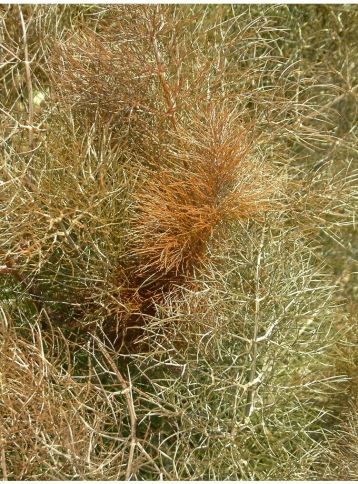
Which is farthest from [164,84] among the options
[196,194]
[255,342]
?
[255,342]

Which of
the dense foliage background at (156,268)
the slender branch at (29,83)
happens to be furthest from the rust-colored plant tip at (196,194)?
the slender branch at (29,83)

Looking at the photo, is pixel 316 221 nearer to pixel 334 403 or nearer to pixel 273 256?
pixel 273 256

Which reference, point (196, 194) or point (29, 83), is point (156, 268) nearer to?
point (196, 194)

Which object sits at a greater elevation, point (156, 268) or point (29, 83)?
point (29, 83)

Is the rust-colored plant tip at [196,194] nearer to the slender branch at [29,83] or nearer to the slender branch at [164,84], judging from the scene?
the slender branch at [164,84]

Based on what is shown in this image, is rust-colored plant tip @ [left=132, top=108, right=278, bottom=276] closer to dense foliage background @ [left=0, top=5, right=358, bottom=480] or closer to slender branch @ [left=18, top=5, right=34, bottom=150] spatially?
dense foliage background @ [left=0, top=5, right=358, bottom=480]

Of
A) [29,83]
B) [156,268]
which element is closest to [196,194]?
[156,268]

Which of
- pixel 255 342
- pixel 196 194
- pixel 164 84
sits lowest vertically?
pixel 255 342

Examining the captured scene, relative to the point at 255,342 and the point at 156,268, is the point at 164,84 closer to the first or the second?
the point at 156,268

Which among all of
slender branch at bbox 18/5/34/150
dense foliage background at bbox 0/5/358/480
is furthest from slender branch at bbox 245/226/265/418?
slender branch at bbox 18/5/34/150
